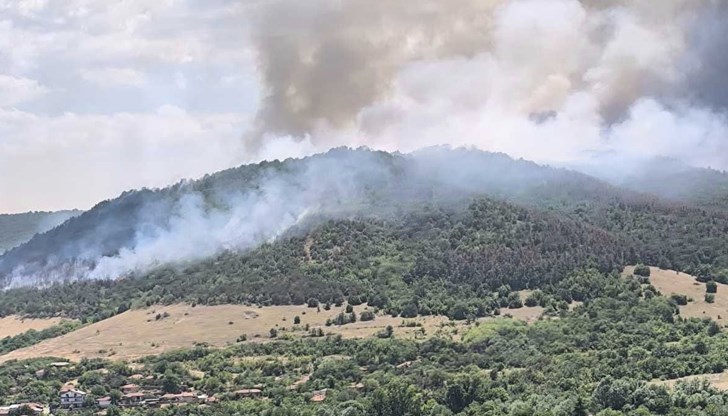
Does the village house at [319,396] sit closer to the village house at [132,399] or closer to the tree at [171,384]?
the tree at [171,384]

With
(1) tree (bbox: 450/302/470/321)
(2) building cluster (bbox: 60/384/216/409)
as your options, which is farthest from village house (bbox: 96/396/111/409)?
(1) tree (bbox: 450/302/470/321)

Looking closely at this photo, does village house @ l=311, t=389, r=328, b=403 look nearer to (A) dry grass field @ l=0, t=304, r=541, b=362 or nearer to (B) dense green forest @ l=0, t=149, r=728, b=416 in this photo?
(B) dense green forest @ l=0, t=149, r=728, b=416

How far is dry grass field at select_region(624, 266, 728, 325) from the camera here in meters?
158

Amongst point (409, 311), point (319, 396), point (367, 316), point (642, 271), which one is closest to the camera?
point (319, 396)

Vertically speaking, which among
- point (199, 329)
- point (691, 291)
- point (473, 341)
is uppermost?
point (199, 329)

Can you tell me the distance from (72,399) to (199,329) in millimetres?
36440

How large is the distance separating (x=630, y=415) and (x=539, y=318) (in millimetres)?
59626

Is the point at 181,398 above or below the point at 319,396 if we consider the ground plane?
above

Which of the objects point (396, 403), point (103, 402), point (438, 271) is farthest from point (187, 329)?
point (396, 403)

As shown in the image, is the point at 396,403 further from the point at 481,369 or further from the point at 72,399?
the point at 72,399

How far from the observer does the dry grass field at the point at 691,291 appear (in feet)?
517

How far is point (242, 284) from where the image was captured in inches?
7510

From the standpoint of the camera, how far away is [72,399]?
450 feet

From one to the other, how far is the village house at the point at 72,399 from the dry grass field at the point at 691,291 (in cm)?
7372
